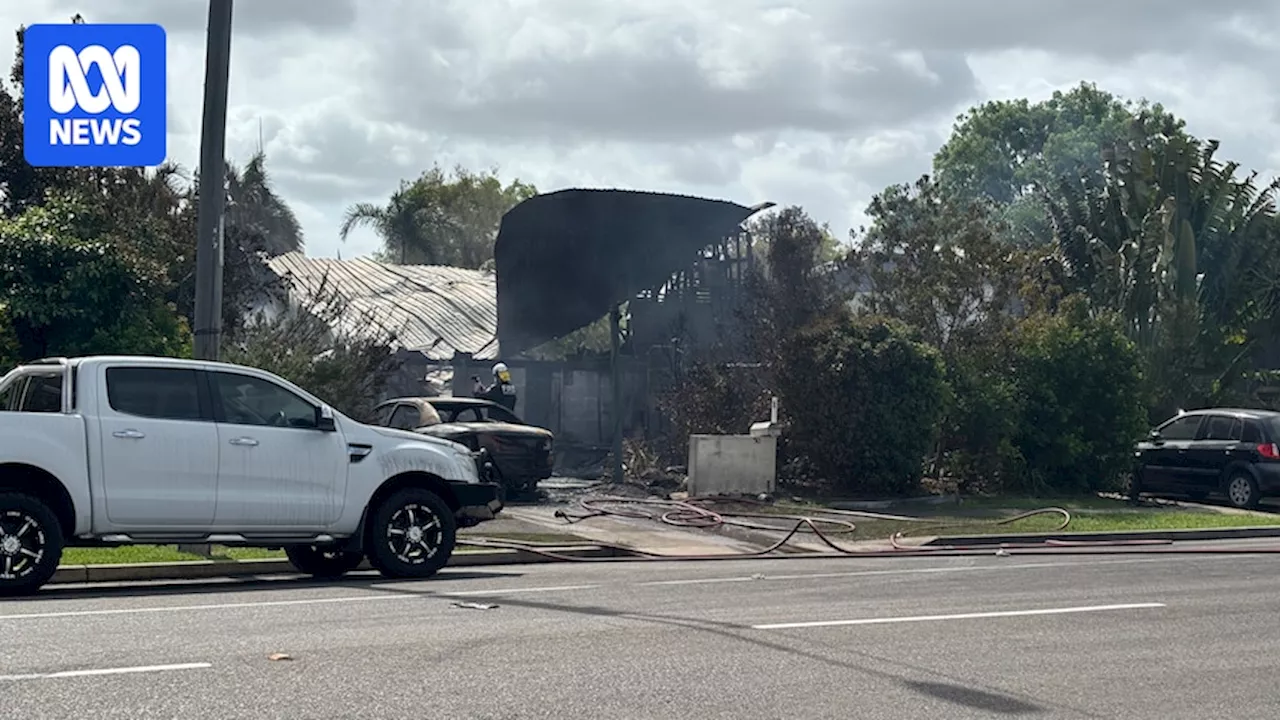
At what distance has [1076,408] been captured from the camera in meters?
25.6

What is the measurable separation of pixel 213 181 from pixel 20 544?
15.6ft

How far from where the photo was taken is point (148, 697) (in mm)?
7367

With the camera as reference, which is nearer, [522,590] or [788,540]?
[522,590]

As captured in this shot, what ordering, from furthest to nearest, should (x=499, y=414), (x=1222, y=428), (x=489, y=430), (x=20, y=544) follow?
(x=1222, y=428) < (x=499, y=414) < (x=489, y=430) < (x=20, y=544)

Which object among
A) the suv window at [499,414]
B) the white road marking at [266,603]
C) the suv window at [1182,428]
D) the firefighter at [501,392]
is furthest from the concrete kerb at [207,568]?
the suv window at [1182,428]

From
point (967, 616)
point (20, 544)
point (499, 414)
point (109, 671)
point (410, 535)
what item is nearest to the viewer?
point (109, 671)

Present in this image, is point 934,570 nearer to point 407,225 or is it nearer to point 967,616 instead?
point 967,616

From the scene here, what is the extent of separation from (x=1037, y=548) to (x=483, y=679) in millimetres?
11411

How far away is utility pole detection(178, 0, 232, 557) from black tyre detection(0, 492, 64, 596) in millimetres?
3487

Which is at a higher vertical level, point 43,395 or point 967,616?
point 43,395

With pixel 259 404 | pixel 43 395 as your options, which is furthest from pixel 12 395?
pixel 259 404

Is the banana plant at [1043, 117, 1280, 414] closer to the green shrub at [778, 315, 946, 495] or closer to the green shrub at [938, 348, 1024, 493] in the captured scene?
the green shrub at [938, 348, 1024, 493]

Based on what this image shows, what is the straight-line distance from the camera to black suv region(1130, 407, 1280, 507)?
78.1ft

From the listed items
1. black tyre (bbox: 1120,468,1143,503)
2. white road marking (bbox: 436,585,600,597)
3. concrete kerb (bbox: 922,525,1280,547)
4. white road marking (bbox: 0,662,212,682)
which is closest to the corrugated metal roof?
black tyre (bbox: 1120,468,1143,503)
